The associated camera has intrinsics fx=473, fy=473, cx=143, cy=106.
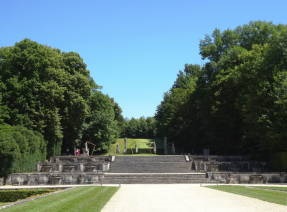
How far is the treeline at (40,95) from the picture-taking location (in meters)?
47.9

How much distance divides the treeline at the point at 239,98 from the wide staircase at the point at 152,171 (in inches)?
334

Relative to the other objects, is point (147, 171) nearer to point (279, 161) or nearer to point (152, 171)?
point (152, 171)

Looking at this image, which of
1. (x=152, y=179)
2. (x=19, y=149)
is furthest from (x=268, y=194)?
(x=19, y=149)

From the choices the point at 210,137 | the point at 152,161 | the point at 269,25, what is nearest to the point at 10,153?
the point at 152,161

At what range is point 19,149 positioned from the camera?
4012cm

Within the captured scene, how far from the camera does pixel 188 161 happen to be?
160 ft

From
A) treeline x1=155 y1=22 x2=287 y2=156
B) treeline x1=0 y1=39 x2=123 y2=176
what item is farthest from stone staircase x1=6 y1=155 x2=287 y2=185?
treeline x1=155 y1=22 x2=287 y2=156

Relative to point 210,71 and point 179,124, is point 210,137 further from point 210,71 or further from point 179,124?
point 179,124

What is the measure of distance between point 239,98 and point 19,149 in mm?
25911

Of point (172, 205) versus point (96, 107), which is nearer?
point (172, 205)

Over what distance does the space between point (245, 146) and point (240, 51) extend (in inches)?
465

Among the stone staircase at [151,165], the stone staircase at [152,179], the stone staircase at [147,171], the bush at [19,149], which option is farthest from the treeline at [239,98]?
the bush at [19,149]

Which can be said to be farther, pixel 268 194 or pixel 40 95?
pixel 40 95

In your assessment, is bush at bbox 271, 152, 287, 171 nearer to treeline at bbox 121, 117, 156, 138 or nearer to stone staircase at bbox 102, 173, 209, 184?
stone staircase at bbox 102, 173, 209, 184
